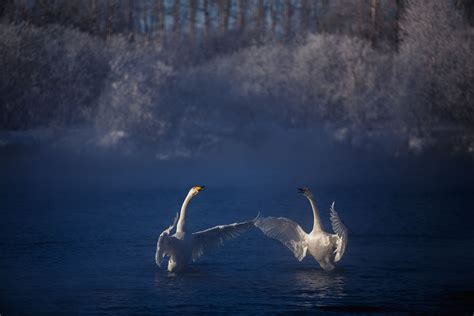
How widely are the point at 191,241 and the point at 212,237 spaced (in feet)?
1.17

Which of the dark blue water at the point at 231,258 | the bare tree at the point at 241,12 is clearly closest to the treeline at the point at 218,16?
the bare tree at the point at 241,12

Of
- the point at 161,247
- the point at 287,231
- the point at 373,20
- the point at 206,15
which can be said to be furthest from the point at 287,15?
the point at 161,247

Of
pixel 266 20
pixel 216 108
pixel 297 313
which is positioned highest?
pixel 266 20

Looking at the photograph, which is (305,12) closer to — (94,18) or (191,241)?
(94,18)

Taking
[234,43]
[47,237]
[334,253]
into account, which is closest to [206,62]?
[234,43]

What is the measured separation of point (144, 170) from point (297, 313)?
50.1 feet

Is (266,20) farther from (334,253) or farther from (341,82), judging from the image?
(334,253)

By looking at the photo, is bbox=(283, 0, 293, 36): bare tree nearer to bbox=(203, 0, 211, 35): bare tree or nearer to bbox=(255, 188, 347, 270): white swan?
bbox=(203, 0, 211, 35): bare tree

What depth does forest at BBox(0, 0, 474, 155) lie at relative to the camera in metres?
29.0

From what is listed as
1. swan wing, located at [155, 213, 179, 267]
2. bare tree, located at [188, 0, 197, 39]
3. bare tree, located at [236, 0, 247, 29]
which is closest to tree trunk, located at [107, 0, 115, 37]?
bare tree, located at [188, 0, 197, 39]

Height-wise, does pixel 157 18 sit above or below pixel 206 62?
above

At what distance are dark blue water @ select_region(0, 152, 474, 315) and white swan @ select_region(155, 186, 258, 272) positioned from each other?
0.23m

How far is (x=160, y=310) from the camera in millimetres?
9461

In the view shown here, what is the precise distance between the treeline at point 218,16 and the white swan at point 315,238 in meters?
21.7
